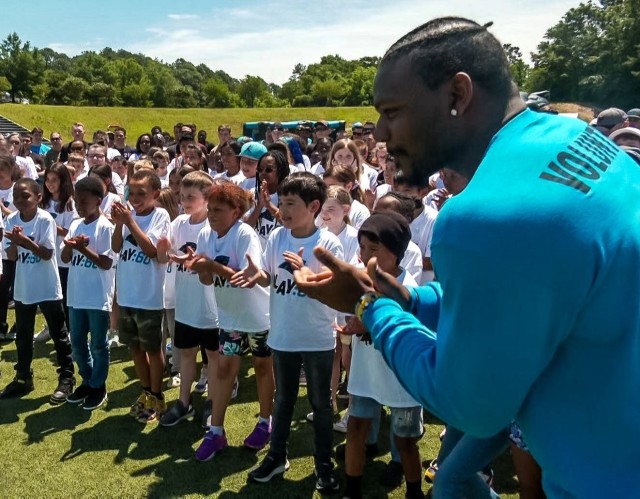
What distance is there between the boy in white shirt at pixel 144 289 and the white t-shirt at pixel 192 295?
0.17 meters

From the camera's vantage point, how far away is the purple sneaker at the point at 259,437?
14.3 ft

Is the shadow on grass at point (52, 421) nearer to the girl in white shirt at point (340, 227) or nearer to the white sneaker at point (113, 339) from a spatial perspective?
the white sneaker at point (113, 339)

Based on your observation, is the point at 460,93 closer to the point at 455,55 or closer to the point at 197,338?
the point at 455,55

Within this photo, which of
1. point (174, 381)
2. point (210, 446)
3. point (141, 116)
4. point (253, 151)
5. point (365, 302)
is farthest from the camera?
point (141, 116)

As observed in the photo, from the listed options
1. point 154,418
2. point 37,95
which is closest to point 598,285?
point 154,418

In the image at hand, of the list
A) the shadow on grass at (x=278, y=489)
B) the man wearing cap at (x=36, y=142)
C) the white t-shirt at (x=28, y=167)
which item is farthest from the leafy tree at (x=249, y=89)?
the shadow on grass at (x=278, y=489)

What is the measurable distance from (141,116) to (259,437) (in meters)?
39.2

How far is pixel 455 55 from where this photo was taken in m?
1.41

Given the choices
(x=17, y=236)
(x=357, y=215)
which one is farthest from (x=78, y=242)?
(x=357, y=215)

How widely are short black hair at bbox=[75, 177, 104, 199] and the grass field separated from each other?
29.6m

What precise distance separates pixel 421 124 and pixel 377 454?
3375 mm

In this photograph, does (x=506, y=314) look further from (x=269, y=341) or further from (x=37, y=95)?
(x=37, y=95)

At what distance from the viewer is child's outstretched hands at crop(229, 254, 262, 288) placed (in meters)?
3.91

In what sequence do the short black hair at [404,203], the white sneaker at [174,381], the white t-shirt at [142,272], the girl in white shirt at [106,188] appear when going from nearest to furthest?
the short black hair at [404,203], the white t-shirt at [142,272], the white sneaker at [174,381], the girl in white shirt at [106,188]
